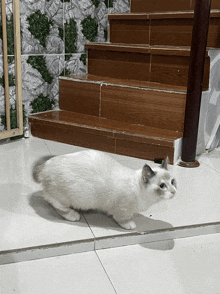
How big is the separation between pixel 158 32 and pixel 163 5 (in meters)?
0.38

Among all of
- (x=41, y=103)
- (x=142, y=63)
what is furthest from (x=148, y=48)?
(x=41, y=103)

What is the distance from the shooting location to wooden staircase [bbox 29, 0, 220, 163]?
2.36 metres

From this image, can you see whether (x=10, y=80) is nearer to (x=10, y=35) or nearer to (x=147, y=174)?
(x=10, y=35)

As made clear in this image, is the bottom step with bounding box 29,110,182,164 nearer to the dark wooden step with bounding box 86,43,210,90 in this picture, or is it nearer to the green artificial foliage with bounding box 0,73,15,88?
the green artificial foliage with bounding box 0,73,15,88

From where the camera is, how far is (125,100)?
2.57 meters

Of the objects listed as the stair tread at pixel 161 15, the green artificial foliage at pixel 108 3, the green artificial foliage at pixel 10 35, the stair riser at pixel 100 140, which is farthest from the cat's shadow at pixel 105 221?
the green artificial foliage at pixel 108 3

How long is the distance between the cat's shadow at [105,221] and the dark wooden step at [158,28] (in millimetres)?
1528

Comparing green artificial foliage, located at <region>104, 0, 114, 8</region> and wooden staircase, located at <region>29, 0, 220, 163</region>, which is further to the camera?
green artificial foliage, located at <region>104, 0, 114, 8</region>

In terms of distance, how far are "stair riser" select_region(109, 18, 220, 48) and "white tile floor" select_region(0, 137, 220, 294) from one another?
1.30 metres

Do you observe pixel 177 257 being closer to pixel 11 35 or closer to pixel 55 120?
pixel 55 120

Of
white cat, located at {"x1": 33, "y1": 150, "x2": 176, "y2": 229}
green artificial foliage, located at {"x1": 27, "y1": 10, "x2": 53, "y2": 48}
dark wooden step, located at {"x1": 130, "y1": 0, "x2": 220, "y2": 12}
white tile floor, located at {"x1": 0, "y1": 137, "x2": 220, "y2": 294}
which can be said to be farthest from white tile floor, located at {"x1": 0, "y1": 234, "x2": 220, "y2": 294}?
dark wooden step, located at {"x1": 130, "y1": 0, "x2": 220, "y2": 12}

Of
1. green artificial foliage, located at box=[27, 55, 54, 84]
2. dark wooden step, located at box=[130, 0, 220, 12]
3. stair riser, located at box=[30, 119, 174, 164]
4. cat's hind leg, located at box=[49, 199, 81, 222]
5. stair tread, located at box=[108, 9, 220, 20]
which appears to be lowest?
cat's hind leg, located at box=[49, 199, 81, 222]

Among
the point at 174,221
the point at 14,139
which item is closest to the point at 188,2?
the point at 14,139

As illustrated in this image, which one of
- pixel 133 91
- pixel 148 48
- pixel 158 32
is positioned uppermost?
pixel 158 32
